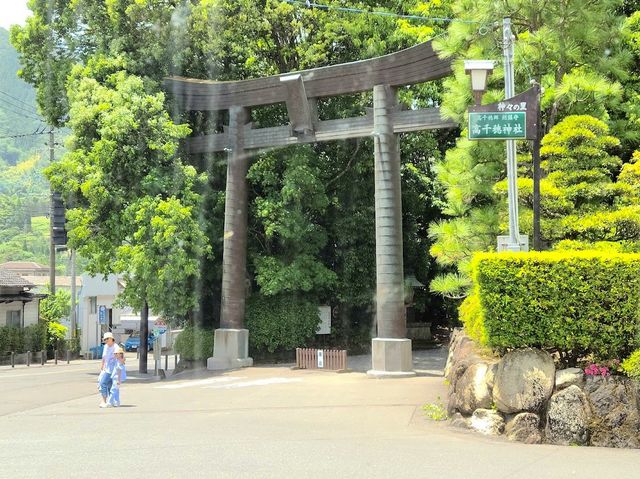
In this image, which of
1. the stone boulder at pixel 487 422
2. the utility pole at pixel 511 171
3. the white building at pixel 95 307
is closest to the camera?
the stone boulder at pixel 487 422

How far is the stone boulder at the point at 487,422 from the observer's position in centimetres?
1065

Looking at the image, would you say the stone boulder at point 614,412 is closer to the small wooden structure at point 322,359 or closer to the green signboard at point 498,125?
the green signboard at point 498,125

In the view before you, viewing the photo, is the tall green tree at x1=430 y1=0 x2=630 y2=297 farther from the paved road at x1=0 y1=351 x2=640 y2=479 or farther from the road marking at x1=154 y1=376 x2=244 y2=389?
the road marking at x1=154 y1=376 x2=244 y2=389

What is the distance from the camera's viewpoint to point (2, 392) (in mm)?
19016

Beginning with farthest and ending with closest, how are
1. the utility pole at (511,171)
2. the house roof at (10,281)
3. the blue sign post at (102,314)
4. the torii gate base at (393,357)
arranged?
the blue sign post at (102,314) → the house roof at (10,281) → the torii gate base at (393,357) → the utility pole at (511,171)

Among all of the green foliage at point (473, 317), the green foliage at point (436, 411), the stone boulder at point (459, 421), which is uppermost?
the green foliage at point (473, 317)

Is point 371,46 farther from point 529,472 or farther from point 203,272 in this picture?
point 529,472

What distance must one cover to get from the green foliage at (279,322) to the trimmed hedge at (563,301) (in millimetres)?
16177

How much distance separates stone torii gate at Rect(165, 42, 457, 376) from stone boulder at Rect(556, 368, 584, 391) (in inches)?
391

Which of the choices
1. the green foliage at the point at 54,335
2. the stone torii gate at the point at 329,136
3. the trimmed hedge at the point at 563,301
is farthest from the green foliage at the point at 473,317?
the green foliage at the point at 54,335

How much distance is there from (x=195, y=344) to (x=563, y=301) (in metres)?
17.3

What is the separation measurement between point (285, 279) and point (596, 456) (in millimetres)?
17044

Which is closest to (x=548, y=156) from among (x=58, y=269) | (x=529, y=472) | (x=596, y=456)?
(x=596, y=456)

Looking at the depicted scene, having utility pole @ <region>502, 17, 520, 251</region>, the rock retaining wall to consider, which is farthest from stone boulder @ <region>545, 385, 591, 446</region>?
utility pole @ <region>502, 17, 520, 251</region>
